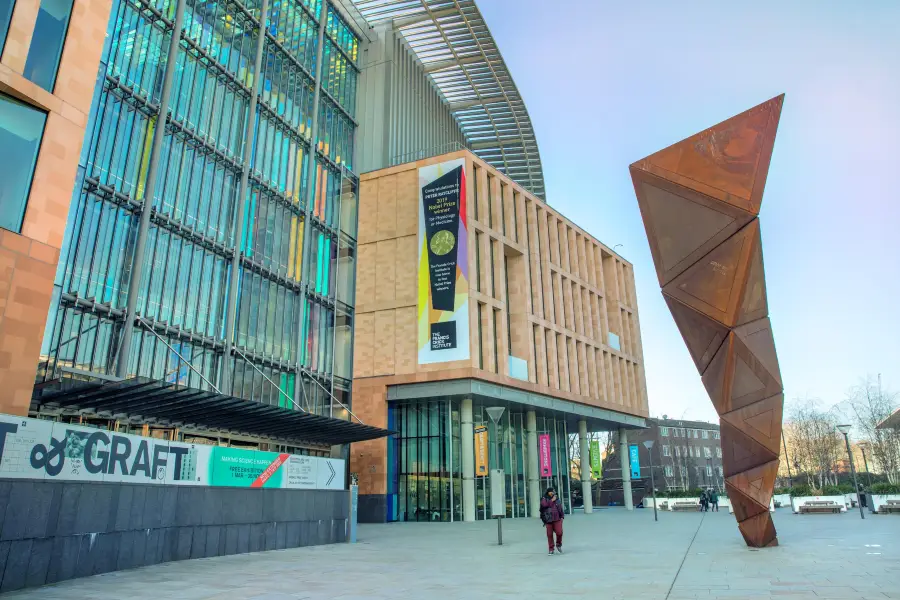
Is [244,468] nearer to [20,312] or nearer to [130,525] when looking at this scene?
[130,525]

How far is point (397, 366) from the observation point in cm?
3819

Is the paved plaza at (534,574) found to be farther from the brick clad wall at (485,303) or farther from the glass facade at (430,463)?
the brick clad wall at (485,303)

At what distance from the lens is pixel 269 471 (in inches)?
716

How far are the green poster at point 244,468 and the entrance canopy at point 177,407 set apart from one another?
7.07 feet

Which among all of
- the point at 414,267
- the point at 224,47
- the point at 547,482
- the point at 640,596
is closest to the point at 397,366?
the point at 414,267

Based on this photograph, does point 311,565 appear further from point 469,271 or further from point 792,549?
point 469,271

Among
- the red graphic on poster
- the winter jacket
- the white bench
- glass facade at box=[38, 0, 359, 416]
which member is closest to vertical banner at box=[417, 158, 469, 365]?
glass facade at box=[38, 0, 359, 416]

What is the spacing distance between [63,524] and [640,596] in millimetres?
10076

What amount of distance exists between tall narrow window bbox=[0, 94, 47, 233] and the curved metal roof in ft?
117

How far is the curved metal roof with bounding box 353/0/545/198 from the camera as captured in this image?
1821 inches

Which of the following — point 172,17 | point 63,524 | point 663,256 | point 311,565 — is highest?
point 172,17

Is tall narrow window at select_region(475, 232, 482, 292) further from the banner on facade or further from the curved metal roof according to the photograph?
the banner on facade

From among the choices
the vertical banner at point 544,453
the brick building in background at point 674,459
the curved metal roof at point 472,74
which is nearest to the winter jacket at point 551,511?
the vertical banner at point 544,453

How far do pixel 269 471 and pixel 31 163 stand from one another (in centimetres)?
992
